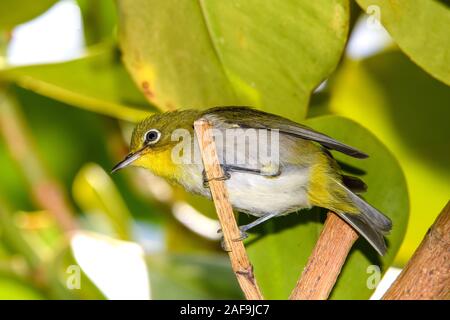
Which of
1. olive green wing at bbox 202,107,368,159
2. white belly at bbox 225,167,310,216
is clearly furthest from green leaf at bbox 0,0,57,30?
white belly at bbox 225,167,310,216

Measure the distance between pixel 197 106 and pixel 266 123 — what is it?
146mm

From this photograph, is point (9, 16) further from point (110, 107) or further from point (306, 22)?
point (306, 22)

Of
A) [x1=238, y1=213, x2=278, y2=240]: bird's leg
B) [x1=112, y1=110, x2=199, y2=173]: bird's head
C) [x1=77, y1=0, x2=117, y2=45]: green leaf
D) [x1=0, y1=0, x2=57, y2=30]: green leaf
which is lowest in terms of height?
[x1=238, y1=213, x2=278, y2=240]: bird's leg

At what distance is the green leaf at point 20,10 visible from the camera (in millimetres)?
1879

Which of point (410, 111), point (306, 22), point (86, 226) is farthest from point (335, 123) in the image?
point (86, 226)

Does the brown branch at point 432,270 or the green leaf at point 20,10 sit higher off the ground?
the green leaf at point 20,10

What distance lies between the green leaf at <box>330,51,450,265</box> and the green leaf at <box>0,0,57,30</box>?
27.9 inches

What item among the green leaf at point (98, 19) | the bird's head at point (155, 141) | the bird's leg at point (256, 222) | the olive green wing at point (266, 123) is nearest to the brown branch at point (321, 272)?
the olive green wing at point (266, 123)

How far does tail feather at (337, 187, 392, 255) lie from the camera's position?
1528 millimetres

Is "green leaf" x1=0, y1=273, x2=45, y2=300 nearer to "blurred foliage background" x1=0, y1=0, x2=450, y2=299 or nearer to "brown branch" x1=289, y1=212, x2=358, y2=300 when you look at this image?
"blurred foliage background" x1=0, y1=0, x2=450, y2=299

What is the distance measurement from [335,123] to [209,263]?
2.31ft

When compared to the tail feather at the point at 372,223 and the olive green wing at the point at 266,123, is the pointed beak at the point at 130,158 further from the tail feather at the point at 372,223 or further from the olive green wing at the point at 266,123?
the tail feather at the point at 372,223

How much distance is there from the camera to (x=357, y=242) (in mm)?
1688

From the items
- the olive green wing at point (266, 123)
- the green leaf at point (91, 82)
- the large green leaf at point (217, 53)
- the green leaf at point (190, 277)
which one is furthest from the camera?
the green leaf at point (190, 277)
